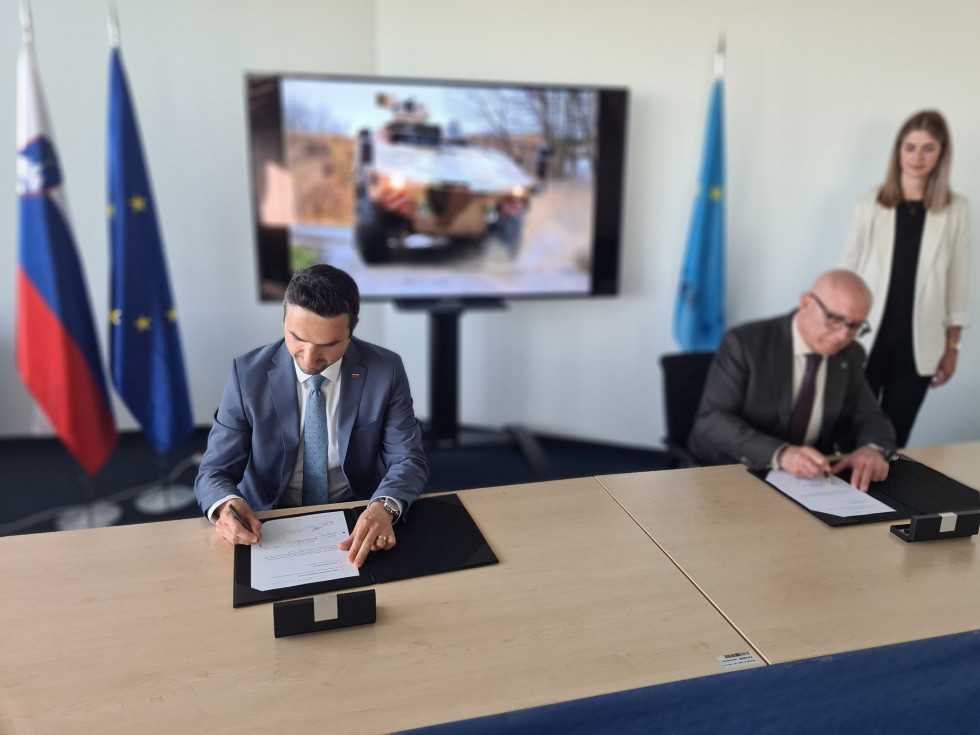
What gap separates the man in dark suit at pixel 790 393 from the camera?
217 centimetres

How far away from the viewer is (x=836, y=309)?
6.68ft

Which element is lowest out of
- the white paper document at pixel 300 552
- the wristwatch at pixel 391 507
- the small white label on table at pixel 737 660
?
the small white label on table at pixel 737 660

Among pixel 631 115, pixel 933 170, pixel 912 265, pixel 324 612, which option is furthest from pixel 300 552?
pixel 631 115

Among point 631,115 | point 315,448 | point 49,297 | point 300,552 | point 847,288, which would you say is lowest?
point 300,552

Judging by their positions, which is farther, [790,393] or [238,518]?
[790,393]

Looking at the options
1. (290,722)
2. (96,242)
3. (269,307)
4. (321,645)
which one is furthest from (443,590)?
(96,242)

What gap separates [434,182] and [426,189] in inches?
2.0

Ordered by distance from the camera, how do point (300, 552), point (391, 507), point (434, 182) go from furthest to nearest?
1. point (434, 182)
2. point (391, 507)
3. point (300, 552)

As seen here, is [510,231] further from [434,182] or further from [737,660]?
[737,660]

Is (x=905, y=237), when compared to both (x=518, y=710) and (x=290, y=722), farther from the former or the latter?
(x=290, y=722)

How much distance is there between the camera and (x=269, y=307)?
410 centimetres

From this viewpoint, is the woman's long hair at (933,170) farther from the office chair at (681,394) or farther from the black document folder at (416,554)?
the black document folder at (416,554)

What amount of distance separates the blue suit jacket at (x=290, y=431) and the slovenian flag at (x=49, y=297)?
68.9 inches

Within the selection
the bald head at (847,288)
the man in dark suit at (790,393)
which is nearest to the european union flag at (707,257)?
the man in dark suit at (790,393)
